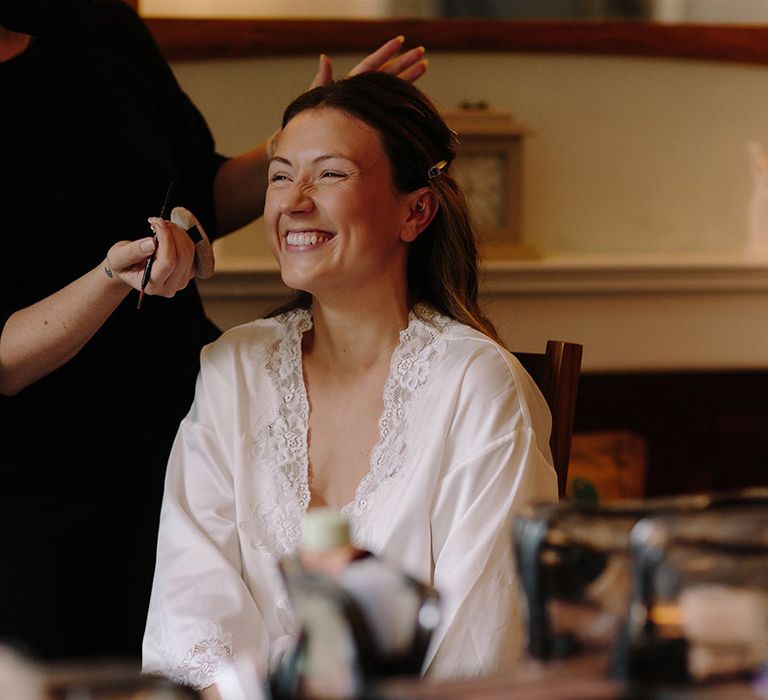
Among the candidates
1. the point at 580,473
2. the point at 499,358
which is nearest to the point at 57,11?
the point at 499,358

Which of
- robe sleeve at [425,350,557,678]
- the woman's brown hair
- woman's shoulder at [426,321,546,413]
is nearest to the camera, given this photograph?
robe sleeve at [425,350,557,678]

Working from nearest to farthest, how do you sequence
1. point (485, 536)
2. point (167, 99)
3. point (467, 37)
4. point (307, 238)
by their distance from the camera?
point (485, 536) → point (307, 238) → point (167, 99) → point (467, 37)

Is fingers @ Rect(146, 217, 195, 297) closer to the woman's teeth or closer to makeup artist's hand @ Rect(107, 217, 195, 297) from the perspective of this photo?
makeup artist's hand @ Rect(107, 217, 195, 297)

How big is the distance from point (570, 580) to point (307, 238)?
93 centimetres

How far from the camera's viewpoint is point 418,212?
1841 millimetres

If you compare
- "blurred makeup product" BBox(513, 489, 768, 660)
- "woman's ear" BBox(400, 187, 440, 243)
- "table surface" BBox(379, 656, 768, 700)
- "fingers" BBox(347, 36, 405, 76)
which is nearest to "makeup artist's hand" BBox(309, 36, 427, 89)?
"fingers" BBox(347, 36, 405, 76)

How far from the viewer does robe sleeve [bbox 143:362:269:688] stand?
161 cm

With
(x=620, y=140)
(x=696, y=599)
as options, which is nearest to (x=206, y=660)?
(x=696, y=599)

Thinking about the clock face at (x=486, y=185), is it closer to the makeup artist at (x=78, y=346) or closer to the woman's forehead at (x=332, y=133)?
the makeup artist at (x=78, y=346)

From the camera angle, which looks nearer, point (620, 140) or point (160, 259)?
point (160, 259)

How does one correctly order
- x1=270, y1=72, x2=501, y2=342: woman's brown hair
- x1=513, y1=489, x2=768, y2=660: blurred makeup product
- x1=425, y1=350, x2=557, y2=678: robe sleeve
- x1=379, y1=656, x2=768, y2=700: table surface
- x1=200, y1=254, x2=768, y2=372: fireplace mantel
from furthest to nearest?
x1=200, y1=254, x2=768, y2=372: fireplace mantel < x1=270, y1=72, x2=501, y2=342: woman's brown hair < x1=425, y1=350, x2=557, y2=678: robe sleeve < x1=513, y1=489, x2=768, y2=660: blurred makeup product < x1=379, y1=656, x2=768, y2=700: table surface

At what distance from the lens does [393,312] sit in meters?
1.81

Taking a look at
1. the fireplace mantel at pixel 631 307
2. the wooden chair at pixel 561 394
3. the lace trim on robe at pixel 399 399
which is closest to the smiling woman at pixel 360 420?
the lace trim on robe at pixel 399 399

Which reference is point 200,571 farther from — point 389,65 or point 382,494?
point 389,65
